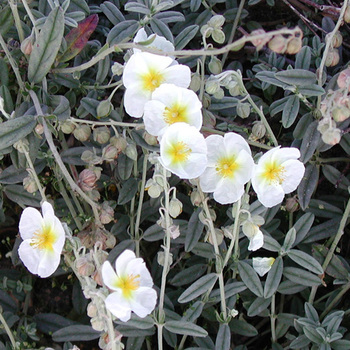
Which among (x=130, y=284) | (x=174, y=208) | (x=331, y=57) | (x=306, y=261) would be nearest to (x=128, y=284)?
(x=130, y=284)

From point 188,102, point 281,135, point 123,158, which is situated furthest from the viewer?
point 281,135

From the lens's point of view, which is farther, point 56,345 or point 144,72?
point 56,345

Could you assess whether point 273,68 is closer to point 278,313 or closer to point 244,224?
point 244,224

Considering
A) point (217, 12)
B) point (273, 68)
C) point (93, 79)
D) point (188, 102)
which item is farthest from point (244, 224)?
point (217, 12)

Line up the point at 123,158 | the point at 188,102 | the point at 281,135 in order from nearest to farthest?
1. the point at 188,102
2. the point at 123,158
3. the point at 281,135

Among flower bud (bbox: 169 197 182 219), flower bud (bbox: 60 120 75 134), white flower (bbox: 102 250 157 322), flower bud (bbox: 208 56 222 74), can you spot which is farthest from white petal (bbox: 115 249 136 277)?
flower bud (bbox: 208 56 222 74)

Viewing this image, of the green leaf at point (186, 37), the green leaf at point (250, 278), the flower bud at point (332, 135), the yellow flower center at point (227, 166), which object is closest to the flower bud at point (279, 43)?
the flower bud at point (332, 135)

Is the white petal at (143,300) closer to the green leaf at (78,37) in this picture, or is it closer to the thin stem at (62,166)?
the thin stem at (62,166)
